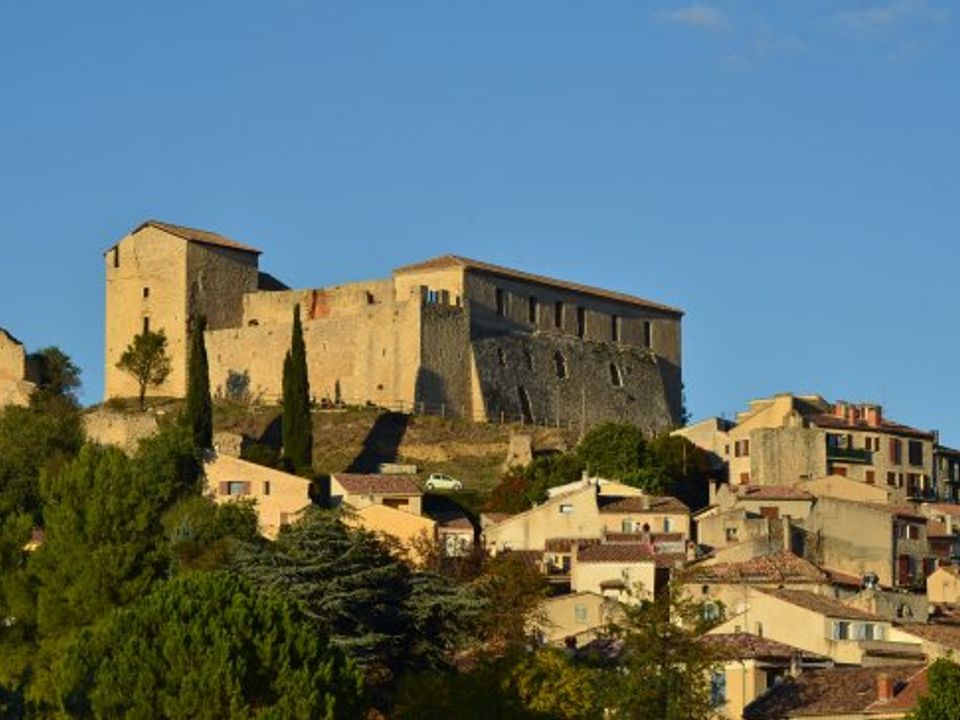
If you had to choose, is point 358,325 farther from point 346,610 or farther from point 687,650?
point 687,650

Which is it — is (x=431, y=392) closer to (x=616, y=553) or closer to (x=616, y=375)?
(x=616, y=375)

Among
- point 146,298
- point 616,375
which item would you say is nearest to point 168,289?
point 146,298

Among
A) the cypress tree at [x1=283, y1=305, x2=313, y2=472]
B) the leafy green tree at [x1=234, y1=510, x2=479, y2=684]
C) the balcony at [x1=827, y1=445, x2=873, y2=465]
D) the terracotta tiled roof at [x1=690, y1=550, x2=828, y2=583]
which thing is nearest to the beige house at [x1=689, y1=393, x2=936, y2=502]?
the balcony at [x1=827, y1=445, x2=873, y2=465]

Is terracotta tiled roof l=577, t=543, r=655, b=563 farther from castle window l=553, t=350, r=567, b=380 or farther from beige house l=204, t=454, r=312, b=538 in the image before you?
castle window l=553, t=350, r=567, b=380

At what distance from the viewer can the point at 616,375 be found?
112188 mm

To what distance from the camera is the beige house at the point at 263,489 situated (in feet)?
295

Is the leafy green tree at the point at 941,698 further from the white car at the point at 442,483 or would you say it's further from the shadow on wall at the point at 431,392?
the shadow on wall at the point at 431,392

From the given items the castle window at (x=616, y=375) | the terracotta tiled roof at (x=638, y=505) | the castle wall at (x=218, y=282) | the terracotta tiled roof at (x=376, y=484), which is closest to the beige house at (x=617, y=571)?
the terracotta tiled roof at (x=638, y=505)

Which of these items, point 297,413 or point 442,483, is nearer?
point 297,413

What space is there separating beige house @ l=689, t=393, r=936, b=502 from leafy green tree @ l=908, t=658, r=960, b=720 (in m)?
36.0

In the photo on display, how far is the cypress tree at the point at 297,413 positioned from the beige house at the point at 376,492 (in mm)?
2924

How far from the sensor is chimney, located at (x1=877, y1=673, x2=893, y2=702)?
6016cm

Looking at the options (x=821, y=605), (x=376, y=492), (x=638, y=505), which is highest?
(x=376, y=492)

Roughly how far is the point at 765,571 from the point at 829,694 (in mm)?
15055
